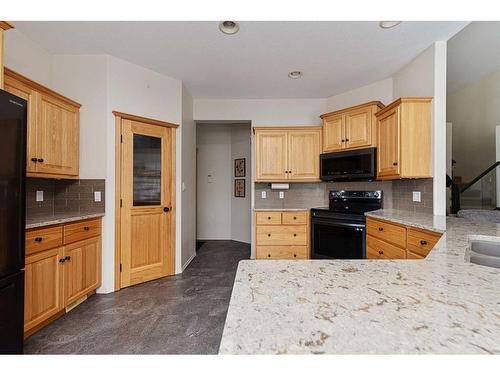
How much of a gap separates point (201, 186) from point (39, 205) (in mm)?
3217

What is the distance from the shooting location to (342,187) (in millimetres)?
3863

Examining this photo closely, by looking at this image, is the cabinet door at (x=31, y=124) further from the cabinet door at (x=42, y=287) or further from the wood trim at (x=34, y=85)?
the cabinet door at (x=42, y=287)

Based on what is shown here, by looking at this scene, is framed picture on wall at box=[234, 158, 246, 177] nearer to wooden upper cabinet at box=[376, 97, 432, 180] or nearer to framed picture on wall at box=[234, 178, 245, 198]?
framed picture on wall at box=[234, 178, 245, 198]

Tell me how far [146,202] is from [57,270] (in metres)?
1.13

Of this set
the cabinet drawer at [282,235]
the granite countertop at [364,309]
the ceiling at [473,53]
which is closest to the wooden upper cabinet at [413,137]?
the ceiling at [473,53]

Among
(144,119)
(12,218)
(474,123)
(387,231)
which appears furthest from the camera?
(474,123)

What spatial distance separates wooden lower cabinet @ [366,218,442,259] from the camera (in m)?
1.89

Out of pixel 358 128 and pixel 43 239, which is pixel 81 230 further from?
pixel 358 128

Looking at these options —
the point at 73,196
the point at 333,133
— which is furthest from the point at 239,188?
the point at 73,196

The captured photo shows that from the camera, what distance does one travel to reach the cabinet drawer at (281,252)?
3.57m

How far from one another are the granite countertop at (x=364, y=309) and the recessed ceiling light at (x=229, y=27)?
215 cm

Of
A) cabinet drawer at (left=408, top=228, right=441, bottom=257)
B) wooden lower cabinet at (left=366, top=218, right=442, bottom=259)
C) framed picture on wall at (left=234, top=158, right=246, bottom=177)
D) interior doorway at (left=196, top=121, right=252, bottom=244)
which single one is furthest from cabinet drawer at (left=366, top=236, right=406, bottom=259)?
interior doorway at (left=196, top=121, right=252, bottom=244)

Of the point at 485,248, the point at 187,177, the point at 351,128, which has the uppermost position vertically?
the point at 351,128

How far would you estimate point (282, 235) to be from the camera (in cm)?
360
